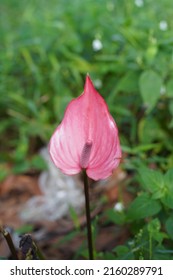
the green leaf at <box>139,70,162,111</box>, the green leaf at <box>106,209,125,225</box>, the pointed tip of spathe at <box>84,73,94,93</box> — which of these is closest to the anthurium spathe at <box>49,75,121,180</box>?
the pointed tip of spathe at <box>84,73,94,93</box>

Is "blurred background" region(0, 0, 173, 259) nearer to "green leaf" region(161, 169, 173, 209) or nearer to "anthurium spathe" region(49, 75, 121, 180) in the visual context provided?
"green leaf" region(161, 169, 173, 209)

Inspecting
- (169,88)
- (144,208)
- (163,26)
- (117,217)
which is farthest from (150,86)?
(144,208)

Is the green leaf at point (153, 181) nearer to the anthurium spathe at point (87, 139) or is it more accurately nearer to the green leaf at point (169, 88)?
the anthurium spathe at point (87, 139)

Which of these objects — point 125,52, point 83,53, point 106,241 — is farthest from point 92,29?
point 106,241

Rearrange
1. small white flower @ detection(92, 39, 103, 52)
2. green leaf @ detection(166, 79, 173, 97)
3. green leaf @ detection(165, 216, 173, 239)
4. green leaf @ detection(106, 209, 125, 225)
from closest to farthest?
green leaf @ detection(165, 216, 173, 239)
green leaf @ detection(106, 209, 125, 225)
green leaf @ detection(166, 79, 173, 97)
small white flower @ detection(92, 39, 103, 52)

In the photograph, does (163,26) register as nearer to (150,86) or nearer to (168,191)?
(150,86)

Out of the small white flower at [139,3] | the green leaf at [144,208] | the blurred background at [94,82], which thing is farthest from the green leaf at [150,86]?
the small white flower at [139,3]

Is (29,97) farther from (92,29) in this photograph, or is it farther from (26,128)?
(92,29)
